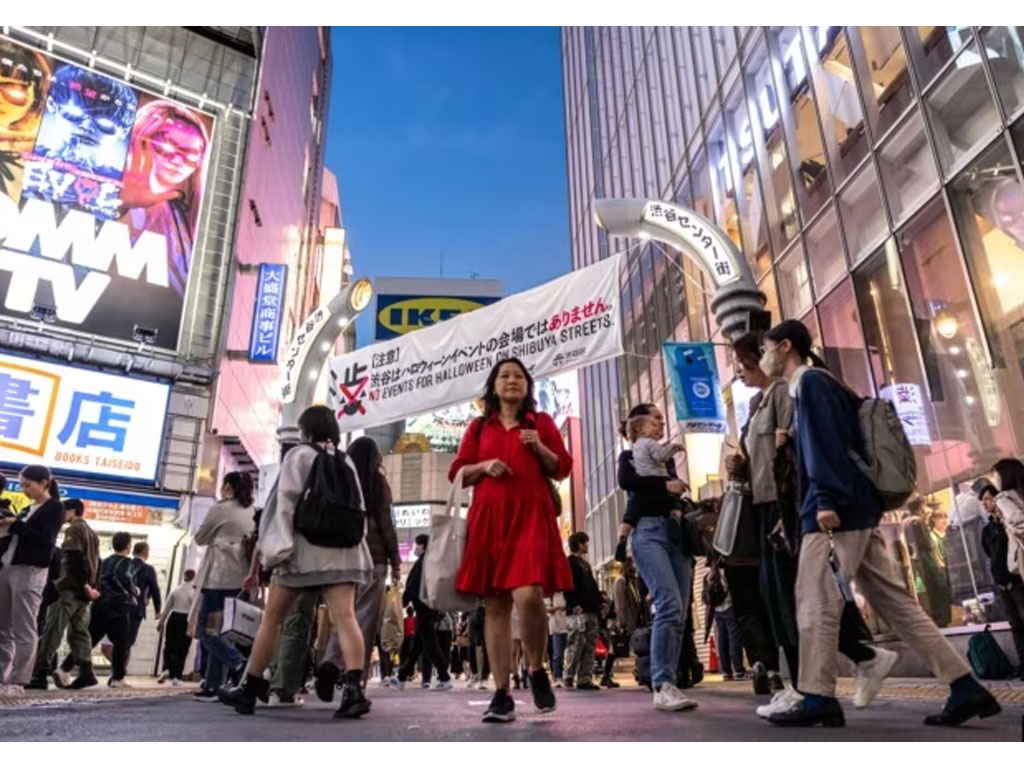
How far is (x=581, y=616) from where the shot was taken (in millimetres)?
8570

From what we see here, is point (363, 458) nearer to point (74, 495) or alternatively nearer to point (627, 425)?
point (627, 425)

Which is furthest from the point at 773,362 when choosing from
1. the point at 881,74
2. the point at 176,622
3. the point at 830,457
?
the point at 176,622

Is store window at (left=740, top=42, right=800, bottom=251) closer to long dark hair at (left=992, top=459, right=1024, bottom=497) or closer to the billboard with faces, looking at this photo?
long dark hair at (left=992, top=459, right=1024, bottom=497)

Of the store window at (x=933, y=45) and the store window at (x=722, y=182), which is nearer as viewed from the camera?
the store window at (x=933, y=45)

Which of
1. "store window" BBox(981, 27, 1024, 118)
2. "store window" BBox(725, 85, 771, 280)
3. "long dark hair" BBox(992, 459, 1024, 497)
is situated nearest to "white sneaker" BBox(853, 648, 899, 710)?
"long dark hair" BBox(992, 459, 1024, 497)

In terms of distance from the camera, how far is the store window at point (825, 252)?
11055mm

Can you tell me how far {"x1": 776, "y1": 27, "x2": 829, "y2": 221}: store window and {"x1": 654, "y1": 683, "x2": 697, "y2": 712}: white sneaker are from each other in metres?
9.39

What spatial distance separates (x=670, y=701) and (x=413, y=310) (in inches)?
1055

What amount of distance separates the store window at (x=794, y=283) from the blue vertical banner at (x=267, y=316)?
12.3 m

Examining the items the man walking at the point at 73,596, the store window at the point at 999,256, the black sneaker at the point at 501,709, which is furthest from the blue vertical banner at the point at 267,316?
the black sneaker at the point at 501,709

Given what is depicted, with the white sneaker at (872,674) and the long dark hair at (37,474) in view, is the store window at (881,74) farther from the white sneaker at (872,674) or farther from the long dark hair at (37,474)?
the long dark hair at (37,474)

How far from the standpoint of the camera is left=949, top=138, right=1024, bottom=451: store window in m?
7.64

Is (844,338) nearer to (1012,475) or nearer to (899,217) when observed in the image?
(899,217)
